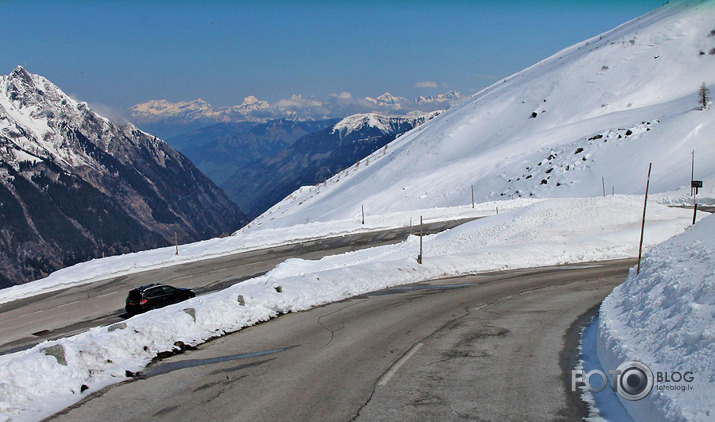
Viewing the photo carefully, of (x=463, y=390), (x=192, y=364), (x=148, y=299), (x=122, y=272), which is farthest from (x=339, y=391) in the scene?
(x=122, y=272)

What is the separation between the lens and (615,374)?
27.0 ft

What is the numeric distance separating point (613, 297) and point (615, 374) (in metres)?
5.02

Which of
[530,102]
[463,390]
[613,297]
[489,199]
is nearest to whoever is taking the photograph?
[463,390]

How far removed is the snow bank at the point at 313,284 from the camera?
8.71 m

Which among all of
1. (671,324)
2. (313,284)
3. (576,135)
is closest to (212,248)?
(313,284)

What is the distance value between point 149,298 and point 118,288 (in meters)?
9.37

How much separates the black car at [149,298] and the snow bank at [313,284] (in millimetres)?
4423

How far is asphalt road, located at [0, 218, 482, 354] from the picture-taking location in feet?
69.1

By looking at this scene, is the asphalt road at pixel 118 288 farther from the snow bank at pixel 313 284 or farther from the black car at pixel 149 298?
the snow bank at pixel 313 284

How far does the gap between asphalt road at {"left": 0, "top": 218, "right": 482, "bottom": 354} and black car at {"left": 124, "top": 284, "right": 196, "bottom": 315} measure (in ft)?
2.96

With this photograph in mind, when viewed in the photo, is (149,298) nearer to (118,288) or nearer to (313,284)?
(313,284)

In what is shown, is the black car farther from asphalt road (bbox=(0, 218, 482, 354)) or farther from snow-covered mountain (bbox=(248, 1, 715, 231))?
snow-covered mountain (bbox=(248, 1, 715, 231))

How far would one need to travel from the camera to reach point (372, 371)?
919 cm

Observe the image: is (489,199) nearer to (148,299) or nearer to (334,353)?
(148,299)
